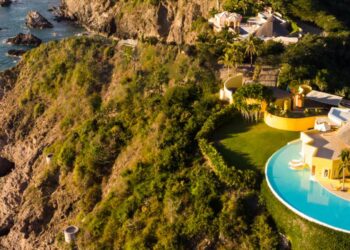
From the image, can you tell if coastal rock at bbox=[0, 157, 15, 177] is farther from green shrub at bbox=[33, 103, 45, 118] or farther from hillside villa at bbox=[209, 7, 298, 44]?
hillside villa at bbox=[209, 7, 298, 44]

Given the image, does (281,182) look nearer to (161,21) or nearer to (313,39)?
(313,39)

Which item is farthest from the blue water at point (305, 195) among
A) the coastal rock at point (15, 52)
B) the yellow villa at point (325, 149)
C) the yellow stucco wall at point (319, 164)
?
the coastal rock at point (15, 52)

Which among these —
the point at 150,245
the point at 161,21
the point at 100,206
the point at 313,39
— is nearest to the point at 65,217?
the point at 100,206

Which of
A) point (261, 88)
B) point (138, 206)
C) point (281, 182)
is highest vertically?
point (261, 88)

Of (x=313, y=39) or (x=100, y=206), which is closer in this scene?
(x=100, y=206)

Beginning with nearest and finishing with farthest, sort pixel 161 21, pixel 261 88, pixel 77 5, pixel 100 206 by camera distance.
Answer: pixel 100 206
pixel 261 88
pixel 161 21
pixel 77 5

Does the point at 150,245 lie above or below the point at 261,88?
below

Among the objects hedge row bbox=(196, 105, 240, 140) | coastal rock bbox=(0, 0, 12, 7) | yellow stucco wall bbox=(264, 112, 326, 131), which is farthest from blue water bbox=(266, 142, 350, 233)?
coastal rock bbox=(0, 0, 12, 7)

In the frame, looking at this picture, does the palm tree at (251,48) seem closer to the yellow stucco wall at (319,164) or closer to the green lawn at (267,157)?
the green lawn at (267,157)
